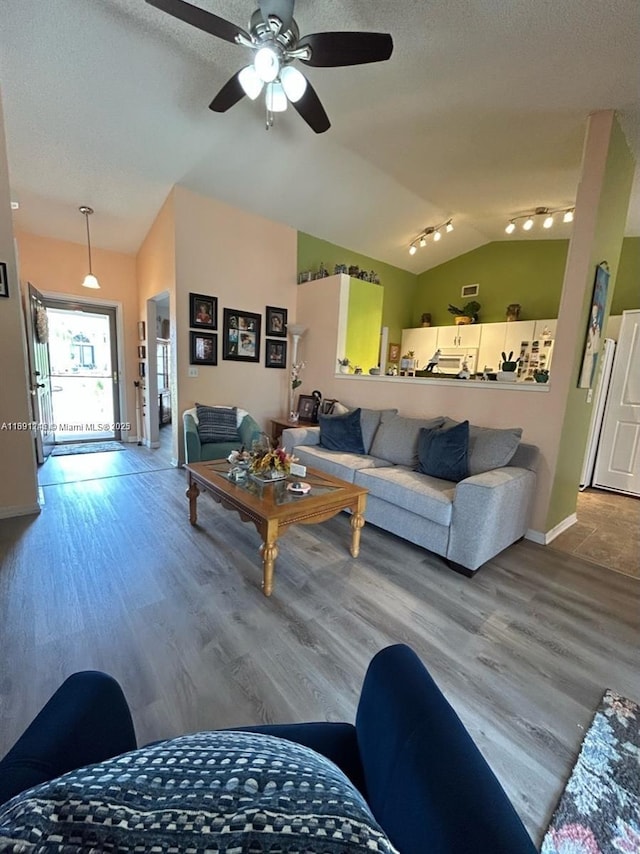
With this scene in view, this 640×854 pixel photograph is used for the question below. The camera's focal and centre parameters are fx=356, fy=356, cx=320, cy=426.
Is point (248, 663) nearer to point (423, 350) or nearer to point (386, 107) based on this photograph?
point (386, 107)

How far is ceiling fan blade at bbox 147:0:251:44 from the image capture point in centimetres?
172

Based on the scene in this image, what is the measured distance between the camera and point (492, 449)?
8.91 ft

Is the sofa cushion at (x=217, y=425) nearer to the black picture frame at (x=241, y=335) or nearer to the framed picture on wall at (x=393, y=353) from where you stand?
the black picture frame at (x=241, y=335)

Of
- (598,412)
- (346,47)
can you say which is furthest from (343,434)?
(598,412)

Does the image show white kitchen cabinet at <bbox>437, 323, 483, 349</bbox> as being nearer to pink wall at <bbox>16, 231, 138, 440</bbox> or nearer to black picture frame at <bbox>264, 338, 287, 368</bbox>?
black picture frame at <bbox>264, 338, 287, 368</bbox>

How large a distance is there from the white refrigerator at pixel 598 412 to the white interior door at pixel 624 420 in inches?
1.8

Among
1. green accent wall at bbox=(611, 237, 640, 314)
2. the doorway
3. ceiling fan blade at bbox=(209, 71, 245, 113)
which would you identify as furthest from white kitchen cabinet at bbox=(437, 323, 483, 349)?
the doorway

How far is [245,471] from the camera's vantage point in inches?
97.6

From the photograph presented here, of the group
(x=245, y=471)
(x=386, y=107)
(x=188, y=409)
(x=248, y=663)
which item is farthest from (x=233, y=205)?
(x=248, y=663)

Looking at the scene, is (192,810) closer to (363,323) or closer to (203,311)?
(203,311)

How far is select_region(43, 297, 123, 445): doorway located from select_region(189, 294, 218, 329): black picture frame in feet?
6.61

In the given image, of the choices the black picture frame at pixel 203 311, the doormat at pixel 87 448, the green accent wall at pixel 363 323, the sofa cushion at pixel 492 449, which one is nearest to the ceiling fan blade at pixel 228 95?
the black picture frame at pixel 203 311

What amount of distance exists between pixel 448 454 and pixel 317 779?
8.31 ft

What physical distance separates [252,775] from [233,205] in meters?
5.12
